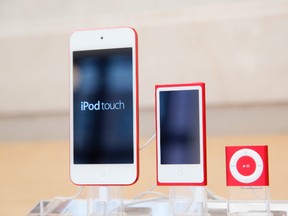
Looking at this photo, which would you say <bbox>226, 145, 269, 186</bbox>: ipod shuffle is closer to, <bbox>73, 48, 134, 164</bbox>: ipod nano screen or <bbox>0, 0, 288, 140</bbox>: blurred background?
<bbox>73, 48, 134, 164</bbox>: ipod nano screen

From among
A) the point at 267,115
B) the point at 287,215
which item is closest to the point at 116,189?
the point at 287,215

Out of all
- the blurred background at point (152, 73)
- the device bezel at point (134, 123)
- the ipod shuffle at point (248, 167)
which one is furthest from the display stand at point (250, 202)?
the blurred background at point (152, 73)

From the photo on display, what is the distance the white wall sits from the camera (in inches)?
42.5

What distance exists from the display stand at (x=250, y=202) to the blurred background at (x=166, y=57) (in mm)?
369

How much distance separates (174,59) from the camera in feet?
3.72

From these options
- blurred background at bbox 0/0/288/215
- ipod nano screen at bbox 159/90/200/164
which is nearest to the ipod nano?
ipod nano screen at bbox 159/90/200/164

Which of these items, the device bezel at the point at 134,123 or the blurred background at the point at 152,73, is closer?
the device bezel at the point at 134,123

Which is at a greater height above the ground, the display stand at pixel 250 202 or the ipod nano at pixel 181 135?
the ipod nano at pixel 181 135

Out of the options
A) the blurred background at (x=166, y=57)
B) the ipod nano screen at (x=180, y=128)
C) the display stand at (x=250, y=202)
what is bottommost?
the display stand at (x=250, y=202)

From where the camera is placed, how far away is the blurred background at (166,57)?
42.4 inches

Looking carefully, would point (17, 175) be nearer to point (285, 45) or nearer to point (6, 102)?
point (6, 102)

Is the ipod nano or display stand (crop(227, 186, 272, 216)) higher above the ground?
the ipod nano

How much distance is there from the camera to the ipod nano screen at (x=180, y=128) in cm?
70

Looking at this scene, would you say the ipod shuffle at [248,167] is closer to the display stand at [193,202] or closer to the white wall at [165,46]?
the display stand at [193,202]
